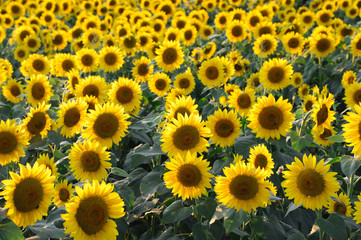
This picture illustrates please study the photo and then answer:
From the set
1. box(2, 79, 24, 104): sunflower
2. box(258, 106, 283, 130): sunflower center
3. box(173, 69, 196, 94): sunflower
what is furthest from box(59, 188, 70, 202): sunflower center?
box(2, 79, 24, 104): sunflower

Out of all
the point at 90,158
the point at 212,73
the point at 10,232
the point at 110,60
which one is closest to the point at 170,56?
the point at 212,73

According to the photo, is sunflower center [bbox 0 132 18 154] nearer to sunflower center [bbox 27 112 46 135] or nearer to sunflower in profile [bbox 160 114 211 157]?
sunflower center [bbox 27 112 46 135]

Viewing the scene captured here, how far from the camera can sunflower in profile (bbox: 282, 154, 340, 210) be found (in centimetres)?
267

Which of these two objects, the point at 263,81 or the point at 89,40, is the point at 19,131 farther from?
the point at 89,40

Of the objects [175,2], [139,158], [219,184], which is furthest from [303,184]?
[175,2]

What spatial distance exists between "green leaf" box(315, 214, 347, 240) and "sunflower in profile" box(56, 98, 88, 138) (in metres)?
2.37

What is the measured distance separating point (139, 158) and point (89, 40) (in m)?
5.05

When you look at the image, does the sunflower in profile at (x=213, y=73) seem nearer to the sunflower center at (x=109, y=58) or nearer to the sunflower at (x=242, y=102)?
the sunflower at (x=242, y=102)

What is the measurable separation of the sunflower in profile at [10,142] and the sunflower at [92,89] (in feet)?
3.96

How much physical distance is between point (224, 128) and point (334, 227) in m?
1.25

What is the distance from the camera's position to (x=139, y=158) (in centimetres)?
358

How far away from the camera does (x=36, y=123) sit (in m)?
3.79

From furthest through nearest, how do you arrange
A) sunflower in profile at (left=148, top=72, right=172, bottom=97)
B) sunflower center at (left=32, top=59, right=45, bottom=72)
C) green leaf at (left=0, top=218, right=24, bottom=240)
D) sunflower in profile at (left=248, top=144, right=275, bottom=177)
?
sunflower center at (left=32, top=59, right=45, bottom=72), sunflower in profile at (left=148, top=72, right=172, bottom=97), sunflower in profile at (left=248, top=144, right=275, bottom=177), green leaf at (left=0, top=218, right=24, bottom=240)

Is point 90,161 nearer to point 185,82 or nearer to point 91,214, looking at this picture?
point 91,214
